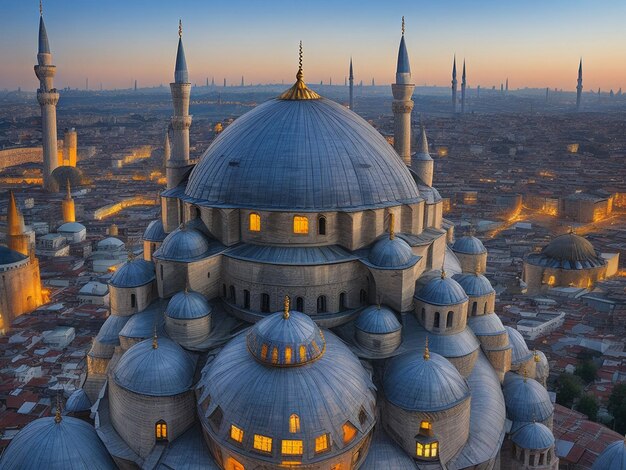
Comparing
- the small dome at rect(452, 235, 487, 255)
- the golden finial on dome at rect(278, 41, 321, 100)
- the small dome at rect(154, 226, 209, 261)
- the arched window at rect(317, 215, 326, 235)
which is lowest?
the small dome at rect(452, 235, 487, 255)

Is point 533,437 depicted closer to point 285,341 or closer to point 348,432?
point 348,432

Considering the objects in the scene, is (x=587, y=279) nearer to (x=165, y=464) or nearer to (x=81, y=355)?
(x=81, y=355)

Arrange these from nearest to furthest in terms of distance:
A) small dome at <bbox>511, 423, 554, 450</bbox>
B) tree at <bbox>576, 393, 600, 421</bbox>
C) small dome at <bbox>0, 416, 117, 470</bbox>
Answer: small dome at <bbox>0, 416, 117, 470</bbox> → small dome at <bbox>511, 423, 554, 450</bbox> → tree at <bbox>576, 393, 600, 421</bbox>

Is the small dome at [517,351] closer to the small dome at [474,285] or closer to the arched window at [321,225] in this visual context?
the small dome at [474,285]

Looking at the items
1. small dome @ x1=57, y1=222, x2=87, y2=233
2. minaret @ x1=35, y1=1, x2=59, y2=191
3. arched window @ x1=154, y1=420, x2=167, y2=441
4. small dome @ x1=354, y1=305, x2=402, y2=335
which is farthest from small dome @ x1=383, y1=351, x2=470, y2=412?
minaret @ x1=35, y1=1, x2=59, y2=191

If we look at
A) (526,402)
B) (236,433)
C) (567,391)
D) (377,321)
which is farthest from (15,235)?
(567,391)

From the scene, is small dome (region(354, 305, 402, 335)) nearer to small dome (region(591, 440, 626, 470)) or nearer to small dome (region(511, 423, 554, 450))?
small dome (region(511, 423, 554, 450))

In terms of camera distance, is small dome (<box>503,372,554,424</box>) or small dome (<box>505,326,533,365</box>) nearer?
small dome (<box>503,372,554,424</box>)

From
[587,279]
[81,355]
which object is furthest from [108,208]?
[587,279]
